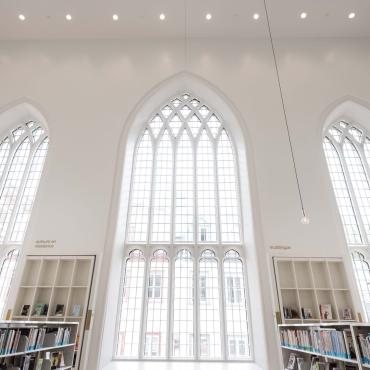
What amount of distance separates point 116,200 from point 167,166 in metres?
1.78

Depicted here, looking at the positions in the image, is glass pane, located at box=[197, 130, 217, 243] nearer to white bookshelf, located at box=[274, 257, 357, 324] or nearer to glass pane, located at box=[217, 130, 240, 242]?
glass pane, located at box=[217, 130, 240, 242]

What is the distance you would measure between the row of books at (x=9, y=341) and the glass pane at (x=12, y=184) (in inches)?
152

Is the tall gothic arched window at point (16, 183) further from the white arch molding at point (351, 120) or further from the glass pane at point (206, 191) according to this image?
the white arch molding at point (351, 120)

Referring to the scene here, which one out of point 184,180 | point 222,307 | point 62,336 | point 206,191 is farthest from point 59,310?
point 206,191

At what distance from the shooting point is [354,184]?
23.0 ft

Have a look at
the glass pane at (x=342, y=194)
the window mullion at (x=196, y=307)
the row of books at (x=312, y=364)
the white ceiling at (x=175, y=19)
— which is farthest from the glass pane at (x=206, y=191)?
the white ceiling at (x=175, y=19)

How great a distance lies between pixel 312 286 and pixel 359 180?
10.9ft

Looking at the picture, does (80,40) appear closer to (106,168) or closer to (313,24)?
(106,168)

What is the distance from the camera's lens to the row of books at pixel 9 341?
3.06 metres

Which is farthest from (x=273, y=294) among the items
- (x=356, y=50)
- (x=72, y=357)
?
(x=356, y=50)

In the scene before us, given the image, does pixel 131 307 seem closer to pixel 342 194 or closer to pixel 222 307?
pixel 222 307

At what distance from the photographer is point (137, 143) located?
25.3ft

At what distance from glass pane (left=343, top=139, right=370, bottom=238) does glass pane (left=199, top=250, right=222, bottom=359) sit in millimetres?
3796

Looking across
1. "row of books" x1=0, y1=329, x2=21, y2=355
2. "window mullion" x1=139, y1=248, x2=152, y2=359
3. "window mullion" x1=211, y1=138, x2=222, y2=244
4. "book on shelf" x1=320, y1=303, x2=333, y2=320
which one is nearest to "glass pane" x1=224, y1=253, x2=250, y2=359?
"window mullion" x1=211, y1=138, x2=222, y2=244
